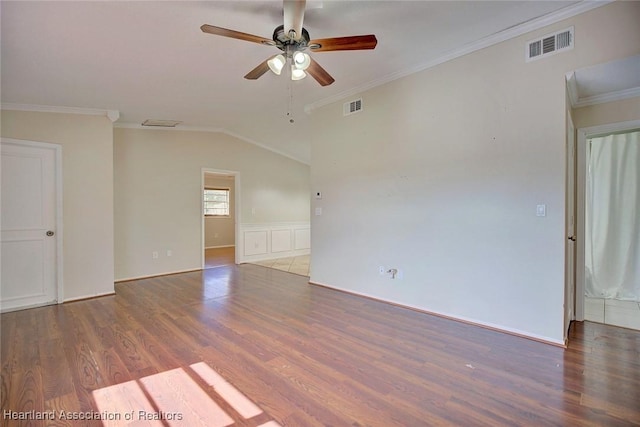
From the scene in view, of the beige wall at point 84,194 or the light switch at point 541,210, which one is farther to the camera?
the beige wall at point 84,194

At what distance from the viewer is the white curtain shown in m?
3.83

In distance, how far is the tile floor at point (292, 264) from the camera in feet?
19.2

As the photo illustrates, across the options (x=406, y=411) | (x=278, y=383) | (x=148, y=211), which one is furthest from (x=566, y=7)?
(x=148, y=211)

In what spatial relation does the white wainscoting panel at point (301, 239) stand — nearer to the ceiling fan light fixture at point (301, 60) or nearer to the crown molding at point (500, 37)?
the crown molding at point (500, 37)

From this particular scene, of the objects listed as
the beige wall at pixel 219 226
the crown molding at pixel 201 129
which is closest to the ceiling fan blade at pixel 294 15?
the crown molding at pixel 201 129

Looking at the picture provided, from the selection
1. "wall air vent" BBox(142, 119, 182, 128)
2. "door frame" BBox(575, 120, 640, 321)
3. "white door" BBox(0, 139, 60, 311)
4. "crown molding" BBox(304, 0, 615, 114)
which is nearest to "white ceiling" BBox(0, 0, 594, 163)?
"crown molding" BBox(304, 0, 615, 114)

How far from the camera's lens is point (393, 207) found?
3689mm

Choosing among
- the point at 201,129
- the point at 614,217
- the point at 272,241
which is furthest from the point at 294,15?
the point at 272,241

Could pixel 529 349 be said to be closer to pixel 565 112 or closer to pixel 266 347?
pixel 565 112

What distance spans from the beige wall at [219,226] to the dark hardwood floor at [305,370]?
601 centimetres

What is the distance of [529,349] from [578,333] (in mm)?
809

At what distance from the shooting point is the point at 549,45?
2.56 meters

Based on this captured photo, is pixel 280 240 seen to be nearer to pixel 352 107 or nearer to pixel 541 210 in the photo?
pixel 352 107

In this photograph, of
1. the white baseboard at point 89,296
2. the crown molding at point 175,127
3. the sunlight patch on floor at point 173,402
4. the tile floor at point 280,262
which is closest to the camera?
the sunlight patch on floor at point 173,402
